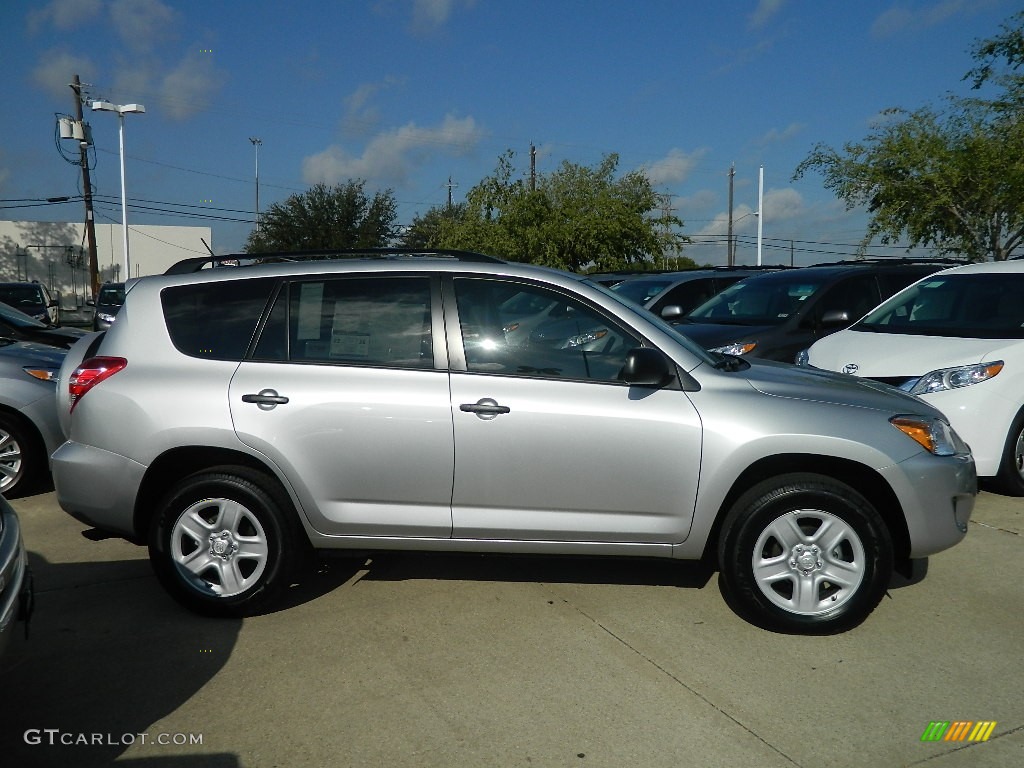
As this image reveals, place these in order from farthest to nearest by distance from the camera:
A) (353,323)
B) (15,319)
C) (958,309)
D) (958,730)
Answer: (15,319), (958,309), (353,323), (958,730)

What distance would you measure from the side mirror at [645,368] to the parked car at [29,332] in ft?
20.1

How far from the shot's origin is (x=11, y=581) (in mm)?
3000

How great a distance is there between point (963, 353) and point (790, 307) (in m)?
2.83

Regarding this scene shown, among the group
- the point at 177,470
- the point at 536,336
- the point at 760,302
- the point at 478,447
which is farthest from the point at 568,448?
the point at 760,302

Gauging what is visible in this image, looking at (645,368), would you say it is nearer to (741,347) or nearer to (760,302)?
(741,347)

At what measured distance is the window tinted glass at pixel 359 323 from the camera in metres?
4.19

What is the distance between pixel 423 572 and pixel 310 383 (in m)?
1.40

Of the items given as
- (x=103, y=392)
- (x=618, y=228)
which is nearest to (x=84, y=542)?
(x=103, y=392)

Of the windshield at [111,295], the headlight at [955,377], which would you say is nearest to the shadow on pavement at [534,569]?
the headlight at [955,377]

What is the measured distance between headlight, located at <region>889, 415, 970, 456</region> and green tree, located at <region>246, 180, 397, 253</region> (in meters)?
39.5

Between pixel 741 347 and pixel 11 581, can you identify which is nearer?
pixel 11 581

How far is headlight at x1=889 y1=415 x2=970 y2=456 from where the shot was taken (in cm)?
404

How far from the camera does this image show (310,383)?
411 cm

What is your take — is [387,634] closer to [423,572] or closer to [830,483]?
[423,572]
